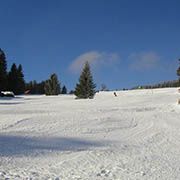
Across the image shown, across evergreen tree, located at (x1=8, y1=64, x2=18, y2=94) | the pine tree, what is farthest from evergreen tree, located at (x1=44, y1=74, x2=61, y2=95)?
the pine tree

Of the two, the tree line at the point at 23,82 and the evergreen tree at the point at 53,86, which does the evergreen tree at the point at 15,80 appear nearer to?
the tree line at the point at 23,82

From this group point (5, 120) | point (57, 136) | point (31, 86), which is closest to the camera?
point (57, 136)

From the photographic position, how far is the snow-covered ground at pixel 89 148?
9.95m

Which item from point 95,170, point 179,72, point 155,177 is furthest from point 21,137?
point 179,72

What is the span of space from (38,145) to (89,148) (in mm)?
Answer: 1583

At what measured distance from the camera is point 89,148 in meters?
13.2

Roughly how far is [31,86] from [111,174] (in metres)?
113

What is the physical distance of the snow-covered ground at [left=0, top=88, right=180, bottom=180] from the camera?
9.95 m

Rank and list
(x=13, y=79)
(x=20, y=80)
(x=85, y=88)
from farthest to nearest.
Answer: (x=20, y=80) → (x=13, y=79) → (x=85, y=88)

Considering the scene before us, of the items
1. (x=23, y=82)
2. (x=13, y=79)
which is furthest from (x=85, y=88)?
(x=23, y=82)

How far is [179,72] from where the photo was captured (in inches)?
1811

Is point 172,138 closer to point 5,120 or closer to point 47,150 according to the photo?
point 47,150

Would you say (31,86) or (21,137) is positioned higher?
(31,86)

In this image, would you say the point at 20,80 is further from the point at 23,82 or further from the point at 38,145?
the point at 38,145
